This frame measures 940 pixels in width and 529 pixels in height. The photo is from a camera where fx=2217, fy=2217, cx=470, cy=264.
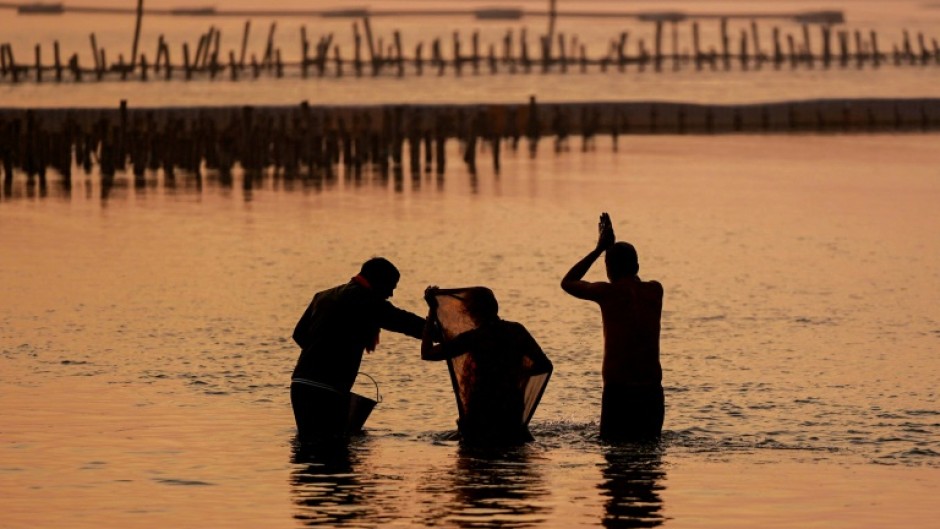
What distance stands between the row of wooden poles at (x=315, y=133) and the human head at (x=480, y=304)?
39.2m

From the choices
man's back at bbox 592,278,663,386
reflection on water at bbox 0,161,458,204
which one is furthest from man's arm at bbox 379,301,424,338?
reflection on water at bbox 0,161,458,204

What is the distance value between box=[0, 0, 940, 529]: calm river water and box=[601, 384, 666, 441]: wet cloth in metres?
0.25

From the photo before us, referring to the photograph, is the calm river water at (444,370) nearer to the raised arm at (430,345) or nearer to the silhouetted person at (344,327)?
the silhouetted person at (344,327)

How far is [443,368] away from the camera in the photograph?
21078 millimetres

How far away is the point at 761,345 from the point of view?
2336cm

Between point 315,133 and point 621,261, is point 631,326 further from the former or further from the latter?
point 315,133

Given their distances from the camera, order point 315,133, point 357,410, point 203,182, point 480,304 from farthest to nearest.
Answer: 1. point 315,133
2. point 203,182
3. point 357,410
4. point 480,304

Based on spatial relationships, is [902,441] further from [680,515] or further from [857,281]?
[857,281]

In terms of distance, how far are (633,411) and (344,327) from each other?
1981 mm

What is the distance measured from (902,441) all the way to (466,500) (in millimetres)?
4355

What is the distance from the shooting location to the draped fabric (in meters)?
14.5

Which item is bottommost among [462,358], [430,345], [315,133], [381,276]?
[315,133]

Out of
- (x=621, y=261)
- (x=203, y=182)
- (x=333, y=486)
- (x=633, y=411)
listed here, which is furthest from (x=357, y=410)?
(x=203, y=182)

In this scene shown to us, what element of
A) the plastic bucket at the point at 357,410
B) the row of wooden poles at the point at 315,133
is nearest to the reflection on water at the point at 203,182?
the row of wooden poles at the point at 315,133
